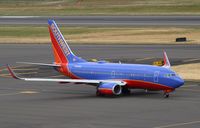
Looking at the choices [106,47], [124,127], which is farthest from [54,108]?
[106,47]

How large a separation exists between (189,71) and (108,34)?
154 feet

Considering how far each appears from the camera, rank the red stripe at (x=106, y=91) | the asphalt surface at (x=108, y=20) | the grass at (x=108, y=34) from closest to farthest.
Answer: the red stripe at (x=106, y=91) → the grass at (x=108, y=34) → the asphalt surface at (x=108, y=20)

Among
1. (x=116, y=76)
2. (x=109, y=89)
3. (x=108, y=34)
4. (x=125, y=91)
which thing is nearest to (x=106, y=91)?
(x=109, y=89)

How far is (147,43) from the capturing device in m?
103

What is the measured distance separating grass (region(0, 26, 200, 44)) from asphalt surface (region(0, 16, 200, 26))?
872cm

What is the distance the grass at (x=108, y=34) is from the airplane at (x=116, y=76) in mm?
45823

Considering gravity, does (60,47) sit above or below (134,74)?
above

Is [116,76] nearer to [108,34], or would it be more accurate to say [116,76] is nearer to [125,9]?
[108,34]

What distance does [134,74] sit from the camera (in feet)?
181

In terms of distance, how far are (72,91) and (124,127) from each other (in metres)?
18.8

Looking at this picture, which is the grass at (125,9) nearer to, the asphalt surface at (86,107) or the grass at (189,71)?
the grass at (189,71)

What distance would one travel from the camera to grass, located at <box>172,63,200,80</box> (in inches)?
2654

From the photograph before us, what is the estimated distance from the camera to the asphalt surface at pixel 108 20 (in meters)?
133

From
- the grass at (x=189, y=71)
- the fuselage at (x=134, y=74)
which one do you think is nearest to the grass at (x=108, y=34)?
the grass at (x=189, y=71)
